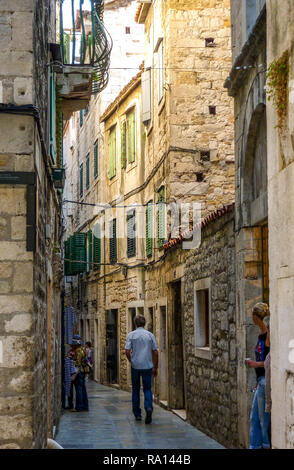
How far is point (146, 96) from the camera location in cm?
2080

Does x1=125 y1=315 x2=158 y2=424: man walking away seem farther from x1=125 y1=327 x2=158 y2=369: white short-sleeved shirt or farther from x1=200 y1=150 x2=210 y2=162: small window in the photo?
x1=200 y1=150 x2=210 y2=162: small window

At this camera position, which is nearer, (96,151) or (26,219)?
(26,219)

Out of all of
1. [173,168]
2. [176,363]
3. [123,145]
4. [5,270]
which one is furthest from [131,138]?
[5,270]

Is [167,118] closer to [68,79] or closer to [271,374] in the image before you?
[68,79]

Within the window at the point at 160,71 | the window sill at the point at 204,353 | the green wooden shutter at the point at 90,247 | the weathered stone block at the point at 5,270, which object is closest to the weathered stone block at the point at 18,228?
the weathered stone block at the point at 5,270

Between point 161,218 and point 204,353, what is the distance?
21.8 ft

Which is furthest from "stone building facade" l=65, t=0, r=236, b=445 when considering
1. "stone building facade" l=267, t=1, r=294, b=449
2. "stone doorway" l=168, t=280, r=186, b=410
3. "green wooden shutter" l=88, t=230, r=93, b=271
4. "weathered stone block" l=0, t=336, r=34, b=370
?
"green wooden shutter" l=88, t=230, r=93, b=271

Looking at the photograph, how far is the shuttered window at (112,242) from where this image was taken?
24950 millimetres

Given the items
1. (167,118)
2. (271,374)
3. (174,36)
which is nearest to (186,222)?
(167,118)

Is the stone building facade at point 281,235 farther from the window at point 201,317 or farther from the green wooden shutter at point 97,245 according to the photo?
the green wooden shutter at point 97,245

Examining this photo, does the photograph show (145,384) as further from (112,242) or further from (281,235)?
(112,242)

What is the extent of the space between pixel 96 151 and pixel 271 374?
74.5 feet

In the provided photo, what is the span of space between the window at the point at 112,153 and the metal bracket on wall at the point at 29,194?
18476 millimetres

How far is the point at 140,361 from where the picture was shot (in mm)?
13156
